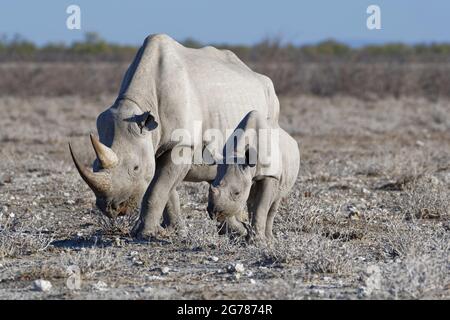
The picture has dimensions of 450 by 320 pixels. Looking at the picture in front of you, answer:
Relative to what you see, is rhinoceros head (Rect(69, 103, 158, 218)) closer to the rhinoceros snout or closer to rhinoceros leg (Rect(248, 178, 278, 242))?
the rhinoceros snout

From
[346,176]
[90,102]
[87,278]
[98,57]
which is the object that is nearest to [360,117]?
[90,102]

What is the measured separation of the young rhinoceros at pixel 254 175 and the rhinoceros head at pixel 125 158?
2.64 ft

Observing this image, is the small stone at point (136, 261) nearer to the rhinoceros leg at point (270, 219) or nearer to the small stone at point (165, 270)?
the small stone at point (165, 270)

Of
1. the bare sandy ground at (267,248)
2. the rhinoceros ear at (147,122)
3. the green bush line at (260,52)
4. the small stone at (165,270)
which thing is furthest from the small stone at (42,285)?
the green bush line at (260,52)

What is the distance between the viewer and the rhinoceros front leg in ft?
31.0

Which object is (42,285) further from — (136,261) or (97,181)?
(97,181)

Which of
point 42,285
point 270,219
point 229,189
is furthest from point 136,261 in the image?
point 270,219

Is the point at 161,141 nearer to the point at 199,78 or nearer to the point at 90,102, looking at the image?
the point at 199,78

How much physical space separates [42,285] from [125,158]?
1.99m

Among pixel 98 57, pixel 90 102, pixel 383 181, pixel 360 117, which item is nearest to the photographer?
pixel 383 181

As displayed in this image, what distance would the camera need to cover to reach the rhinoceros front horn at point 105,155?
858 centimetres

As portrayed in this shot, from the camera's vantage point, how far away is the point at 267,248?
836 centimetres

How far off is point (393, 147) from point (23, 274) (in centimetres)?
1222
